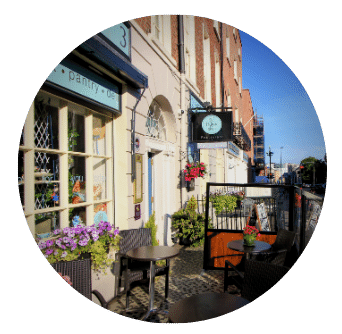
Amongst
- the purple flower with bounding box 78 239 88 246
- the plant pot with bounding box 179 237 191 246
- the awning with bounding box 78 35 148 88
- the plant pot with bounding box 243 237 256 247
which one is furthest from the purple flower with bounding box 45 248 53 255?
the plant pot with bounding box 243 237 256 247

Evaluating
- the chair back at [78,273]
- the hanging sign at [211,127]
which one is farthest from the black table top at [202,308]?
the hanging sign at [211,127]

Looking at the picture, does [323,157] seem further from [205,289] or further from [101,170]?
[101,170]

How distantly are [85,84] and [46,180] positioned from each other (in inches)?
34.5

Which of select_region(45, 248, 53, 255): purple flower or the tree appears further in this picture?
the tree

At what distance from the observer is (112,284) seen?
9.19 feet

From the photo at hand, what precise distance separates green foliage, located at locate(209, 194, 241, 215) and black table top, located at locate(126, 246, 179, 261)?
1.14 metres

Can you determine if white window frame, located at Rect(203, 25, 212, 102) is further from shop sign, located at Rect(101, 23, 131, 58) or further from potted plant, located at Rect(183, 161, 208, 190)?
shop sign, located at Rect(101, 23, 131, 58)

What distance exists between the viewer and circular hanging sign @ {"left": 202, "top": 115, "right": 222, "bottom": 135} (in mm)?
3340

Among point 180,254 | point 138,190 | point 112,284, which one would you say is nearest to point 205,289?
point 180,254

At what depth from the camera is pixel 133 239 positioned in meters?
2.98

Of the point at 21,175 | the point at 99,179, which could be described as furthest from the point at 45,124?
the point at 99,179

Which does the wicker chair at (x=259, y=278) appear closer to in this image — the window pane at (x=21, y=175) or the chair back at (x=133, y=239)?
the chair back at (x=133, y=239)

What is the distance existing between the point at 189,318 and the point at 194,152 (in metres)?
1.70

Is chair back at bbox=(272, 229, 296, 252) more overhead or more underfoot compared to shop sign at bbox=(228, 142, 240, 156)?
more underfoot
